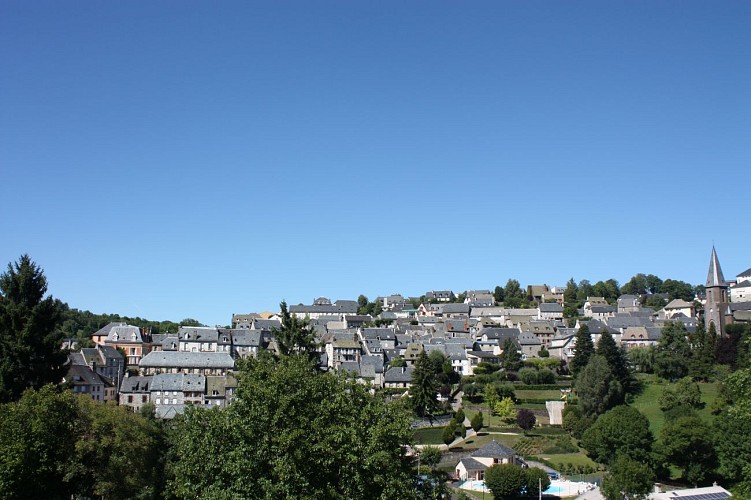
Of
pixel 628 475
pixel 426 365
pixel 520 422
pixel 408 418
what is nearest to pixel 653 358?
pixel 520 422

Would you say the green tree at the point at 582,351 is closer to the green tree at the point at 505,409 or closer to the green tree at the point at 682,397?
the green tree at the point at 505,409

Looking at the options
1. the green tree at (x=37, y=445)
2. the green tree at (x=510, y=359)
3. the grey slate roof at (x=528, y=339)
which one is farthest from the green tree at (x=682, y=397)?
the green tree at (x=37, y=445)

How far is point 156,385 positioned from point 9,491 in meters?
53.5

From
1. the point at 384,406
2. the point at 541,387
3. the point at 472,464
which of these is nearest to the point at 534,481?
the point at 472,464

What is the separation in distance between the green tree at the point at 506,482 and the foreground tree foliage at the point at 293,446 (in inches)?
1150

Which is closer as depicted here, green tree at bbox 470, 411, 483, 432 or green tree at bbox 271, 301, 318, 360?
green tree at bbox 271, 301, 318, 360

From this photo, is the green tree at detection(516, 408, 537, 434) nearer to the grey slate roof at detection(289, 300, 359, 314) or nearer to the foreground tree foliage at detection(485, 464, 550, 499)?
the foreground tree foliage at detection(485, 464, 550, 499)

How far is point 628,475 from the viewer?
2002 inches

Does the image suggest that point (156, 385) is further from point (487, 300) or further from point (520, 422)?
point (487, 300)

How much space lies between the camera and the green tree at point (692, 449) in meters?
56.7

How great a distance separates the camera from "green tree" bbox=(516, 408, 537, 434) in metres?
72.6

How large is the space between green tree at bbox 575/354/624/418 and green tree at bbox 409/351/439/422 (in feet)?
51.0

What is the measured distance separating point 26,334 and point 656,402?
6320 centimetres

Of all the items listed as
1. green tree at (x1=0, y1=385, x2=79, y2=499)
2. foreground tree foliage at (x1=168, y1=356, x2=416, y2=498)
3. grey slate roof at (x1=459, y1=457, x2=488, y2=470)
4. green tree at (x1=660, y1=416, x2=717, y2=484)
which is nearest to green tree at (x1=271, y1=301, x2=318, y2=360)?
foreground tree foliage at (x1=168, y1=356, x2=416, y2=498)
